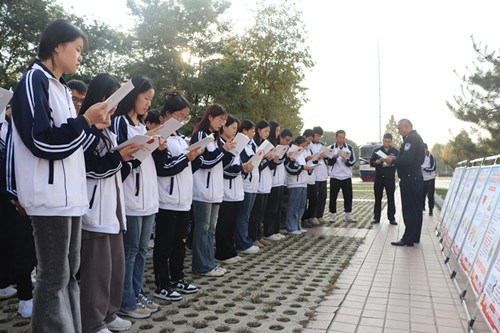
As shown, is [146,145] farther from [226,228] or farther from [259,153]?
[259,153]

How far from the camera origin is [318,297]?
405 centimetres

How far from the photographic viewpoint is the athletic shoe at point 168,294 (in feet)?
12.6

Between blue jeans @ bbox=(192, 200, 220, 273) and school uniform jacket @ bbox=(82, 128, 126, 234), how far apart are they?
5.60ft

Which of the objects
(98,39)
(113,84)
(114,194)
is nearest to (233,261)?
(114,194)

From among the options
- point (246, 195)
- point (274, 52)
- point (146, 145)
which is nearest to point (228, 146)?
point (246, 195)

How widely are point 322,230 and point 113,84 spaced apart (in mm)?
6517

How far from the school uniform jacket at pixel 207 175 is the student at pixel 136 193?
1064 millimetres

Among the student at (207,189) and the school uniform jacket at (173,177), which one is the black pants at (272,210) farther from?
the school uniform jacket at (173,177)

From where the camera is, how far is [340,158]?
32.0 ft

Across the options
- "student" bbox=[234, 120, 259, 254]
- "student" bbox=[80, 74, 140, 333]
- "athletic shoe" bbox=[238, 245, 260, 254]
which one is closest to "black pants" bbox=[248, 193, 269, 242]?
"student" bbox=[234, 120, 259, 254]

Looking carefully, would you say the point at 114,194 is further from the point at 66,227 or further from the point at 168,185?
the point at 168,185

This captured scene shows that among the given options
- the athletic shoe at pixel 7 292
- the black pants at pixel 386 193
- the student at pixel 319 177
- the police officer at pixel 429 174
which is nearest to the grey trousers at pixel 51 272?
the athletic shoe at pixel 7 292

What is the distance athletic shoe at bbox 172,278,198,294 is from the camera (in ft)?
13.4

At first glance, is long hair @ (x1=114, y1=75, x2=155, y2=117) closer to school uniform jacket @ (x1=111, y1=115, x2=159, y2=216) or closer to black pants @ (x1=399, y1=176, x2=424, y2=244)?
school uniform jacket @ (x1=111, y1=115, x2=159, y2=216)
